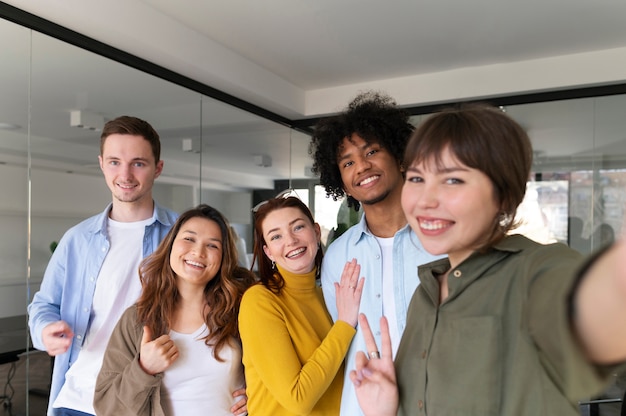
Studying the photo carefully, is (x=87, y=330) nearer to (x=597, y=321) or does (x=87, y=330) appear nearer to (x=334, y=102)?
(x=597, y=321)

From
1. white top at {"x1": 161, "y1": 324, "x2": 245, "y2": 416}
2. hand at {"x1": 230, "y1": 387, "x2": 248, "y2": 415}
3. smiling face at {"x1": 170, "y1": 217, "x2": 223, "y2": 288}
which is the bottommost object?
hand at {"x1": 230, "y1": 387, "x2": 248, "y2": 415}

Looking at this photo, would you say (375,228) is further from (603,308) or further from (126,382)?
(603,308)

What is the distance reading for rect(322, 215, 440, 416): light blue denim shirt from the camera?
1.56 metres

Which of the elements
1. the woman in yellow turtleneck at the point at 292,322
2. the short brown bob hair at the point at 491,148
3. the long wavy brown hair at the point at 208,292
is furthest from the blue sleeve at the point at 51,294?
the short brown bob hair at the point at 491,148

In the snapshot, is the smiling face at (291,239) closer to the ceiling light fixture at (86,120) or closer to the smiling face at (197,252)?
the smiling face at (197,252)

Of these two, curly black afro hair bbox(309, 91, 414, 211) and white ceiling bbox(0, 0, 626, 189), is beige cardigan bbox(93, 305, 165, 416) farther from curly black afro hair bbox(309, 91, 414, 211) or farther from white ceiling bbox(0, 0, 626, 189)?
white ceiling bbox(0, 0, 626, 189)

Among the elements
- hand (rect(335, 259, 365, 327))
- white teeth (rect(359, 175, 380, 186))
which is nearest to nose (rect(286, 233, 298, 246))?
hand (rect(335, 259, 365, 327))

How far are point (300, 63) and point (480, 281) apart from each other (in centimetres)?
332

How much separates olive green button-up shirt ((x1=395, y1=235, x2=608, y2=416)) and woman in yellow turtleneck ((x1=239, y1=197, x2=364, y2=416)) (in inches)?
18.2

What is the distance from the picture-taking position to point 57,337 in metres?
1.87

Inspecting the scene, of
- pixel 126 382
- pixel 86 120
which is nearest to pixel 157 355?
pixel 126 382

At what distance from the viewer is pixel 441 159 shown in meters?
0.90

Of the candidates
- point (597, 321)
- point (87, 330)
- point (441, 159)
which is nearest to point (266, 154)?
point (87, 330)

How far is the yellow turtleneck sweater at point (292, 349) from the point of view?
56.5 inches
